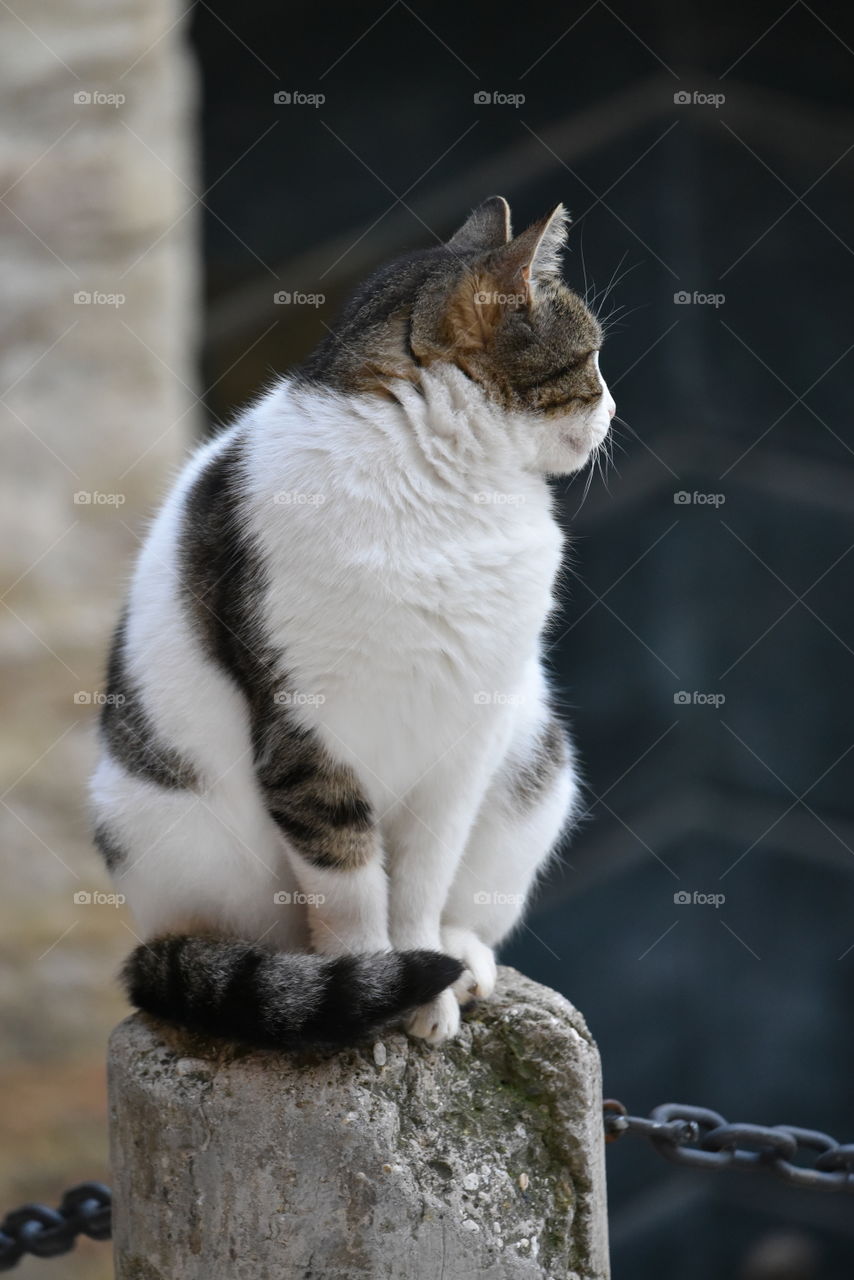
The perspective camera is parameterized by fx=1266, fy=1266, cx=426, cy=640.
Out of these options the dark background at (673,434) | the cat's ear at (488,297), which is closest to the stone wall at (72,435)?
the dark background at (673,434)

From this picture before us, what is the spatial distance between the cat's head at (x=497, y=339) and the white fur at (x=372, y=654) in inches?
0.7

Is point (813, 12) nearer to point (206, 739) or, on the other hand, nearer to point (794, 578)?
point (794, 578)

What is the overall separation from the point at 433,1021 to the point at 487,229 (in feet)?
3.82

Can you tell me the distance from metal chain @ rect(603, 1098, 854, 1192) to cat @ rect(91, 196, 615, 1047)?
358 mm

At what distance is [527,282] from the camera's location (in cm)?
182

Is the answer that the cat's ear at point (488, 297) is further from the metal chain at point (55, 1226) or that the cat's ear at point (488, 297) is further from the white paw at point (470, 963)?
the metal chain at point (55, 1226)

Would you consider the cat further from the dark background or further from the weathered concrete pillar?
the dark background

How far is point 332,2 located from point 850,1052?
3.28 metres

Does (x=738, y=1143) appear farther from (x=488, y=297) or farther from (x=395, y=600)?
(x=488, y=297)

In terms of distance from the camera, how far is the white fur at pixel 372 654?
174 cm

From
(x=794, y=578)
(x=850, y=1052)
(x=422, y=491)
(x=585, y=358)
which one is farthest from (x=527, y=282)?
(x=850, y=1052)

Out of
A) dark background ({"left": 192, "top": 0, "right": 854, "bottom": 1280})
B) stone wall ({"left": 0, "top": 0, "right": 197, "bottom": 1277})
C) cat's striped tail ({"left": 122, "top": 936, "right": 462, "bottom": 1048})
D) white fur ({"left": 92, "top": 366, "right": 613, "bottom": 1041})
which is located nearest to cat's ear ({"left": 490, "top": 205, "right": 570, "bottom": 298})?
white fur ({"left": 92, "top": 366, "right": 613, "bottom": 1041})

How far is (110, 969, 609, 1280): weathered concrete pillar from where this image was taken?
1.54 m

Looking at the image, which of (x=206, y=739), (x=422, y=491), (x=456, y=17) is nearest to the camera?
(x=422, y=491)
